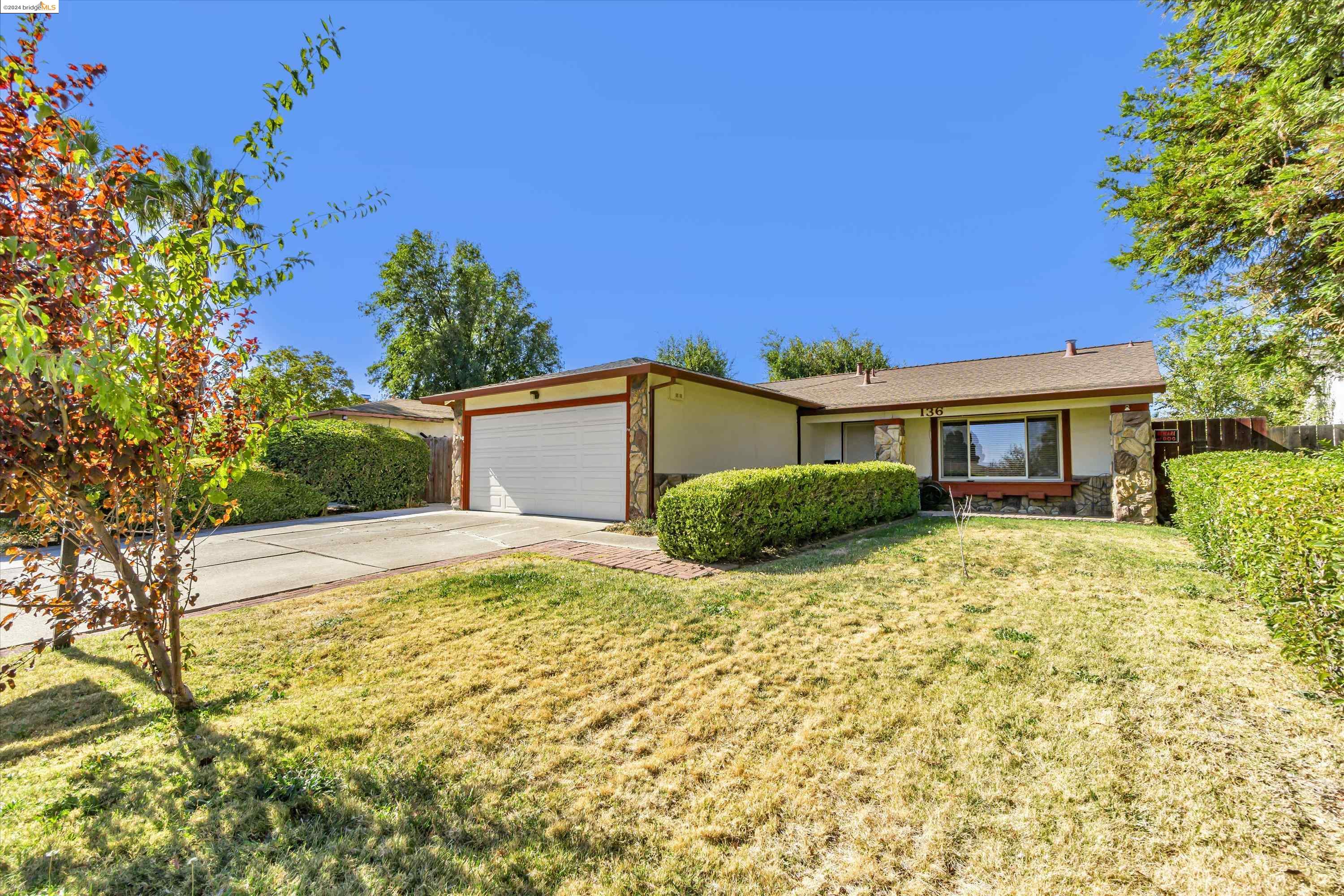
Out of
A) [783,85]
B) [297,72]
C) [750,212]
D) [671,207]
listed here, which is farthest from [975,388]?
[297,72]

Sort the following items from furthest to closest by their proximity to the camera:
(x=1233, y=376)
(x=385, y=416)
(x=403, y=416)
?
1. (x=403, y=416)
2. (x=385, y=416)
3. (x=1233, y=376)

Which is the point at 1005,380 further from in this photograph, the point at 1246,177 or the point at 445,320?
the point at 445,320

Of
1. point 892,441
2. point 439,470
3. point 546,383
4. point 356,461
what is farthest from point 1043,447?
point 356,461

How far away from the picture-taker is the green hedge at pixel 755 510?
6.11 meters

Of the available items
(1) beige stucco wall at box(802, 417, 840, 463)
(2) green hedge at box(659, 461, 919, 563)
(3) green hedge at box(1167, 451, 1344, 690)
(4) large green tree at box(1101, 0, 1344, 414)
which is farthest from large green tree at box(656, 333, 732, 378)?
(3) green hedge at box(1167, 451, 1344, 690)

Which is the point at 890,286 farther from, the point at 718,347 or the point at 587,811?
the point at 587,811

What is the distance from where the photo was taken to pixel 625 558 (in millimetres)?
6539

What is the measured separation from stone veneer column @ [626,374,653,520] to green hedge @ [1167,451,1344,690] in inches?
289

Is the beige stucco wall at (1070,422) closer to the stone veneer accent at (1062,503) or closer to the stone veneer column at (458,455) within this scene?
the stone veneer accent at (1062,503)

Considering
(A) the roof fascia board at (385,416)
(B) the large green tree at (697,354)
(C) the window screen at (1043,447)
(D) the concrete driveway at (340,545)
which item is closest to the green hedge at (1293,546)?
(D) the concrete driveway at (340,545)

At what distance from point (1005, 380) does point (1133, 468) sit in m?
3.34

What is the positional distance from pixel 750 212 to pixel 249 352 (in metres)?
18.3

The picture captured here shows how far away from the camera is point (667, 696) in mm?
2994
